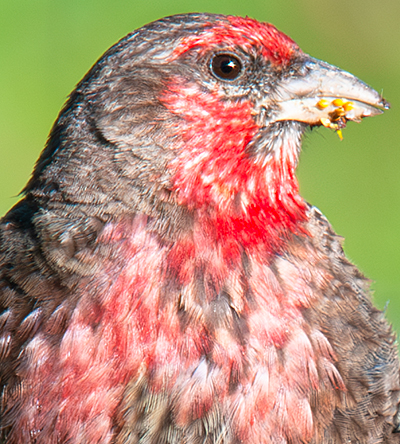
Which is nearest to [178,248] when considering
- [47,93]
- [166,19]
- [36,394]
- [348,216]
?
[36,394]

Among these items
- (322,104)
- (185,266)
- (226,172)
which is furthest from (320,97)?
(185,266)

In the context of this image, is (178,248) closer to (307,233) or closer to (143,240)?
(143,240)

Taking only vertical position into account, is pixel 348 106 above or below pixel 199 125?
above

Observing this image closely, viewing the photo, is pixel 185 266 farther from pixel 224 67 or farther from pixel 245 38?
pixel 245 38

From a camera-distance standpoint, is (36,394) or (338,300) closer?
(36,394)

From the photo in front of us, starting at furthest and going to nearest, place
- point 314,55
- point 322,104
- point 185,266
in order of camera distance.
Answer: point 314,55, point 322,104, point 185,266

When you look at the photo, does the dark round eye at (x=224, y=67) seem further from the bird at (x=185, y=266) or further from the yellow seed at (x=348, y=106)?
the yellow seed at (x=348, y=106)

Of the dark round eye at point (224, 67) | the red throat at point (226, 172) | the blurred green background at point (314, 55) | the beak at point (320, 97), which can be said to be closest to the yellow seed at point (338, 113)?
the beak at point (320, 97)
